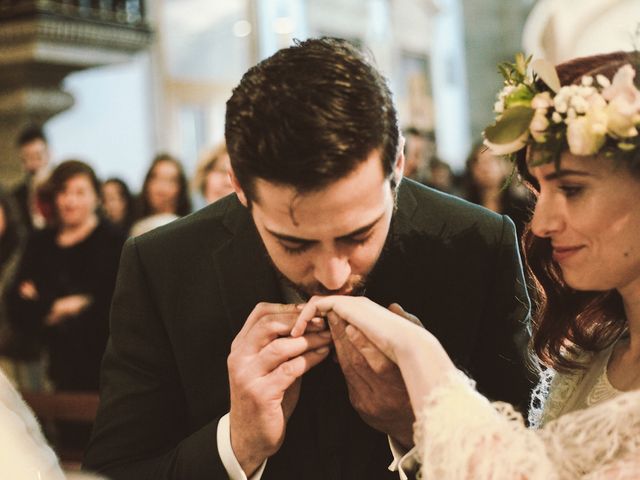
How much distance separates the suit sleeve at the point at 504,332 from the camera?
194 centimetres

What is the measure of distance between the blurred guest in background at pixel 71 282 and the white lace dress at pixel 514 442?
8.47 feet

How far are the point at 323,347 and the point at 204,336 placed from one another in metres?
0.33

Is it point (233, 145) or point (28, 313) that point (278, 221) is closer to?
point (233, 145)

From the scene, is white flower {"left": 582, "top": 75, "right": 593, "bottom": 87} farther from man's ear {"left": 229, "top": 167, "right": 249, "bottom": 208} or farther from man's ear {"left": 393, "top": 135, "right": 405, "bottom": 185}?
man's ear {"left": 229, "top": 167, "right": 249, "bottom": 208}

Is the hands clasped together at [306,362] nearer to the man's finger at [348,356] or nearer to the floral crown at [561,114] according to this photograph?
the man's finger at [348,356]

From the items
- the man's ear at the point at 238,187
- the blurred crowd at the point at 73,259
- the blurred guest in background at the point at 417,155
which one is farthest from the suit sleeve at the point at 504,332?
the blurred guest in background at the point at 417,155

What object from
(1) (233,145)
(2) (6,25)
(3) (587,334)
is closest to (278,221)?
(1) (233,145)

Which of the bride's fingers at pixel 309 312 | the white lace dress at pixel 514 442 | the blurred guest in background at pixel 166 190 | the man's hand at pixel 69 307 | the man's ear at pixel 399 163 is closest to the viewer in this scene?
the white lace dress at pixel 514 442

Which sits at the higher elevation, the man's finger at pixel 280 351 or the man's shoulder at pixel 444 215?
the man's shoulder at pixel 444 215

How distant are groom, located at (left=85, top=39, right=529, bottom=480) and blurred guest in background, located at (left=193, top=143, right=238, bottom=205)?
6.09 ft

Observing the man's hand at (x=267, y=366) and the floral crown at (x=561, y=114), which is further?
the man's hand at (x=267, y=366)

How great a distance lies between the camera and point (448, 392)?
147 cm

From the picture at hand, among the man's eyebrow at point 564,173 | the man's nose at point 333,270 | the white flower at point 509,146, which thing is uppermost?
the white flower at point 509,146

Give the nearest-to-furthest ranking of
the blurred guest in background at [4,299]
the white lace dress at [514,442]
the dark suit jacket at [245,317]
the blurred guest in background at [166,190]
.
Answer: the white lace dress at [514,442], the dark suit jacket at [245,317], the blurred guest in background at [4,299], the blurred guest in background at [166,190]
